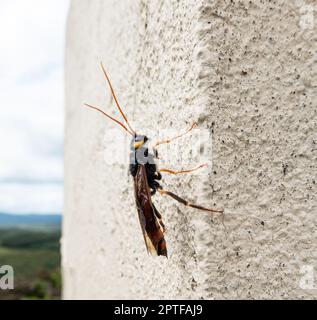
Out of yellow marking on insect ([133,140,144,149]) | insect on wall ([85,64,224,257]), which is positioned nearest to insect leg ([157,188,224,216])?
insect on wall ([85,64,224,257])

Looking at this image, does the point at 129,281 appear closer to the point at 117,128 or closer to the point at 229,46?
the point at 117,128

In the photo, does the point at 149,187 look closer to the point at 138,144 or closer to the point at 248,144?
the point at 138,144

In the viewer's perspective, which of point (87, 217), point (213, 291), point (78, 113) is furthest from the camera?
point (78, 113)

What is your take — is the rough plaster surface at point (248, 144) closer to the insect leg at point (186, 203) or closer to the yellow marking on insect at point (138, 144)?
the insect leg at point (186, 203)

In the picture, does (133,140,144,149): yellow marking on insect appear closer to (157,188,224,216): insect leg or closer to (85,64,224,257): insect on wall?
(85,64,224,257): insect on wall

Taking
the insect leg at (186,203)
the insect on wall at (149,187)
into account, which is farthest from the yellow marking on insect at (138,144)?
the insect leg at (186,203)

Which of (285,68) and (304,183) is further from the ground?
(285,68)

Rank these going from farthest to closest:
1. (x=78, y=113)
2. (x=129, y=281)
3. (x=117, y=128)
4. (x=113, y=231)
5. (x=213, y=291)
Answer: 1. (x=78, y=113)
2. (x=113, y=231)
3. (x=117, y=128)
4. (x=129, y=281)
5. (x=213, y=291)

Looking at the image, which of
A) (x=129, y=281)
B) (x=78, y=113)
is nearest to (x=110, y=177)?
(x=129, y=281)
